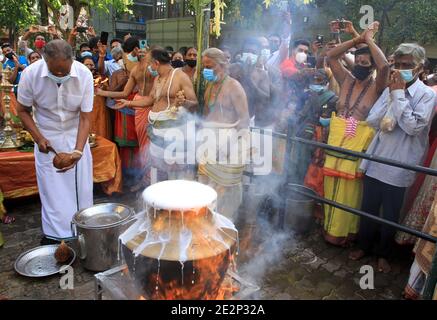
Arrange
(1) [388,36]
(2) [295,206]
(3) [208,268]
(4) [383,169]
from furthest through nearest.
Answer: (1) [388,36] → (2) [295,206] → (4) [383,169] → (3) [208,268]

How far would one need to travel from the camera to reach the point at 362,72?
402cm

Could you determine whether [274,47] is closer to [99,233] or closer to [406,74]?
[406,74]

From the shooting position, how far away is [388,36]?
1692 cm

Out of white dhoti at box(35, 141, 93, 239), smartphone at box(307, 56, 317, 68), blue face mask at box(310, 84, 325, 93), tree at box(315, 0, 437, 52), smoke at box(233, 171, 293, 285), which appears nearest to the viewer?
smoke at box(233, 171, 293, 285)

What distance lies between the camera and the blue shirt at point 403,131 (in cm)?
342

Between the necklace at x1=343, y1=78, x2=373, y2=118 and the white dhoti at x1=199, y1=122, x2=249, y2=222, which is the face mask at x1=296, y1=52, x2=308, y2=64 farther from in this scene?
the white dhoti at x1=199, y1=122, x2=249, y2=222

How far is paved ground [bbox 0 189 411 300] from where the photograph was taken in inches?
131

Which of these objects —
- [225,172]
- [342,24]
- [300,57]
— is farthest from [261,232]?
[300,57]

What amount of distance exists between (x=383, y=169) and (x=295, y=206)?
3.87 feet

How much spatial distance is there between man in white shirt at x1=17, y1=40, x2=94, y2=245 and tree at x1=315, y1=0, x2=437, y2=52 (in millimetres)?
13328

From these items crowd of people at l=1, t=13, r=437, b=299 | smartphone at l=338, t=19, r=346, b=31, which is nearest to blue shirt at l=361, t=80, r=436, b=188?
crowd of people at l=1, t=13, r=437, b=299
